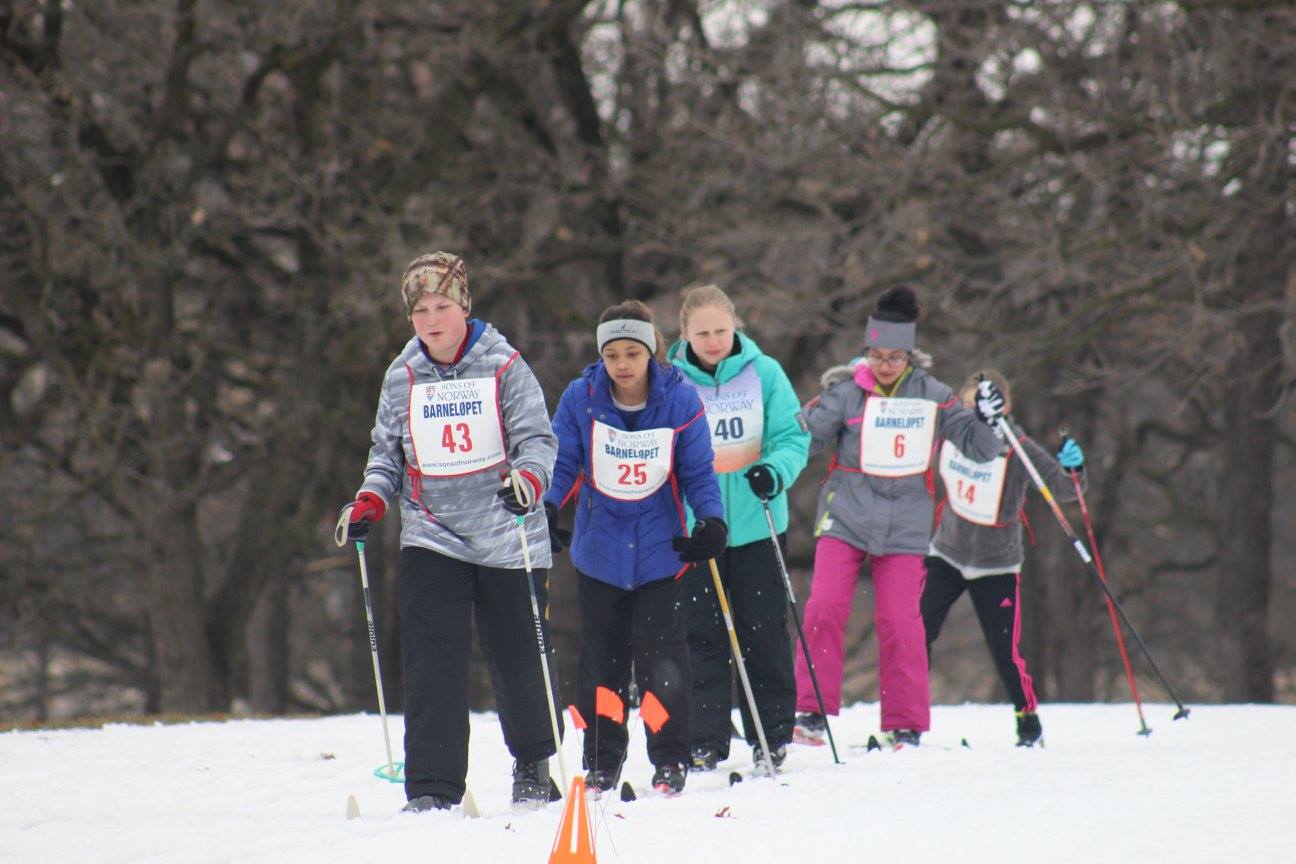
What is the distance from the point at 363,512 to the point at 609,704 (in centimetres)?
108

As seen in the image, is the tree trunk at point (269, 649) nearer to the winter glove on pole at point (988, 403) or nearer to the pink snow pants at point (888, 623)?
the pink snow pants at point (888, 623)

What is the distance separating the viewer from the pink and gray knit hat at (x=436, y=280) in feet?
15.9

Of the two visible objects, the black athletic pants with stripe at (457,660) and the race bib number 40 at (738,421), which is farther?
the race bib number 40 at (738,421)

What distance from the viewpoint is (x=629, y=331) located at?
5.12 meters

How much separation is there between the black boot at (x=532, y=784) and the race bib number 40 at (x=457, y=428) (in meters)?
1.03

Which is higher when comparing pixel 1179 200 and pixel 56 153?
pixel 56 153

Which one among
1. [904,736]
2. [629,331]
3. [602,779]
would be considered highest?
[629,331]

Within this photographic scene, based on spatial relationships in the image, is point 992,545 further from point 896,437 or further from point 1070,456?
point 896,437

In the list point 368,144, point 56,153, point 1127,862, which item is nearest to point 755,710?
point 1127,862

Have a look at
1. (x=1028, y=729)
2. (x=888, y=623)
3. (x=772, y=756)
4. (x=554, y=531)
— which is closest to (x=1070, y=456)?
(x=1028, y=729)

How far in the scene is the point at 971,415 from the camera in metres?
6.68

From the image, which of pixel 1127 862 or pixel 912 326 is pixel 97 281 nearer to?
pixel 912 326

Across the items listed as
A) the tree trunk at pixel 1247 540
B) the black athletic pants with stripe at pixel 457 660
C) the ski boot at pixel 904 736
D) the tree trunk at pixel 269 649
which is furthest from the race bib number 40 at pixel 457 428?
the tree trunk at pixel 269 649

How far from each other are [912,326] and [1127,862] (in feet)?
9.72
